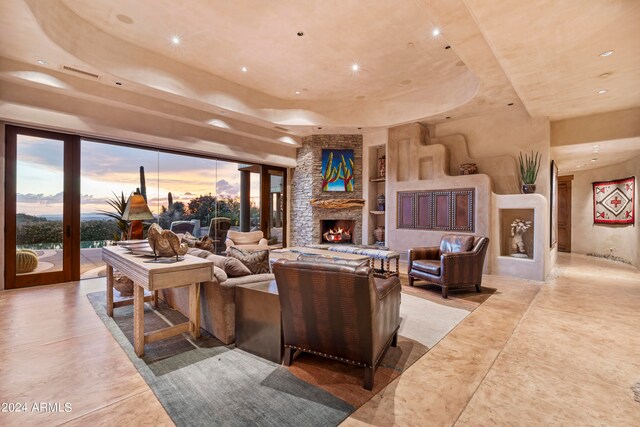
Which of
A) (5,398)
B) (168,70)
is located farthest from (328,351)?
(168,70)

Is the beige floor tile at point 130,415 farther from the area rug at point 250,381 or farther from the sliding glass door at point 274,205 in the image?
the sliding glass door at point 274,205

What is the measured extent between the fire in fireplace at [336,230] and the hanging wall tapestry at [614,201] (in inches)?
274

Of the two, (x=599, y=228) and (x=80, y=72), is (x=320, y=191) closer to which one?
(x=80, y=72)

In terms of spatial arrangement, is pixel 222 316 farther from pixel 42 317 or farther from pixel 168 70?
pixel 168 70

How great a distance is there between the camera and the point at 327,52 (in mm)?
5145

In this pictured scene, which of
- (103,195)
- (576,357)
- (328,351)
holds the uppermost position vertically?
(103,195)

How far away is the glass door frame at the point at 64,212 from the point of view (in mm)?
4723

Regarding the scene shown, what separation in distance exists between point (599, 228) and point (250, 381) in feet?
34.9

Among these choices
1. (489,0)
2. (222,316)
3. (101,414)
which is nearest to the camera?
(101,414)

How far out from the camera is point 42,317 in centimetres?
350

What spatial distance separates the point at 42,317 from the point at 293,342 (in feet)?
10.8

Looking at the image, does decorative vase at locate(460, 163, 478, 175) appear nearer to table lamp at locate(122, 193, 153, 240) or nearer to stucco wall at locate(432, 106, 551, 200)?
stucco wall at locate(432, 106, 551, 200)

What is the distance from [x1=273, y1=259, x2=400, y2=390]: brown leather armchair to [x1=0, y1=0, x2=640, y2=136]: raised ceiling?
2717 mm

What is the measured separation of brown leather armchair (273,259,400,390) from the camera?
205 centimetres
